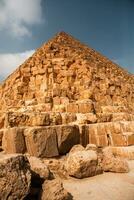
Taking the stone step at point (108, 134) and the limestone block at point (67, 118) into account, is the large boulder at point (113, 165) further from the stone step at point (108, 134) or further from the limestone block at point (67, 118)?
the limestone block at point (67, 118)

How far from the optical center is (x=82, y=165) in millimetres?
5816

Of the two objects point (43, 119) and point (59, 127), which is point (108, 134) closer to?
point (59, 127)

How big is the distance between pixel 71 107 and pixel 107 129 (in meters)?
2.65

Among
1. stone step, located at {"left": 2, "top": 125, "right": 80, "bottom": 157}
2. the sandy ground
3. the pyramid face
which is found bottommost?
the sandy ground

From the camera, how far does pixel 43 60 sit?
19828 mm

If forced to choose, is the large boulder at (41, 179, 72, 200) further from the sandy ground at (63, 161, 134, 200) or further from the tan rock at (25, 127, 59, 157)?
the tan rock at (25, 127, 59, 157)

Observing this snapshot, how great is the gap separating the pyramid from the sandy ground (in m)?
1.28

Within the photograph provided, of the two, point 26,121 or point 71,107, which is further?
point 71,107

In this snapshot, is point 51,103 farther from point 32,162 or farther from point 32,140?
point 32,162

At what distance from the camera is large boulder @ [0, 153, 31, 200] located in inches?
159

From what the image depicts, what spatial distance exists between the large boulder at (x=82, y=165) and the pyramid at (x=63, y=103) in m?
0.83

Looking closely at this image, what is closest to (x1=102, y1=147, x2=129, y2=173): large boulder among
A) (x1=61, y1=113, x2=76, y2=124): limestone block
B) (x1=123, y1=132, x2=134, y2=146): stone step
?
(x1=123, y1=132, x2=134, y2=146): stone step

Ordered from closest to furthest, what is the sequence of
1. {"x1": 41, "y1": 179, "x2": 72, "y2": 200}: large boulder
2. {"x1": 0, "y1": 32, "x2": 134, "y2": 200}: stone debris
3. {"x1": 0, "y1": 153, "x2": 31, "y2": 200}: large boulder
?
{"x1": 0, "y1": 153, "x2": 31, "y2": 200}: large boulder < {"x1": 41, "y1": 179, "x2": 72, "y2": 200}: large boulder < {"x1": 0, "y1": 32, "x2": 134, "y2": 200}: stone debris

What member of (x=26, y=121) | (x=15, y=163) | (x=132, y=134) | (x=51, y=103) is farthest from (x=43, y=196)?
(x=51, y=103)
